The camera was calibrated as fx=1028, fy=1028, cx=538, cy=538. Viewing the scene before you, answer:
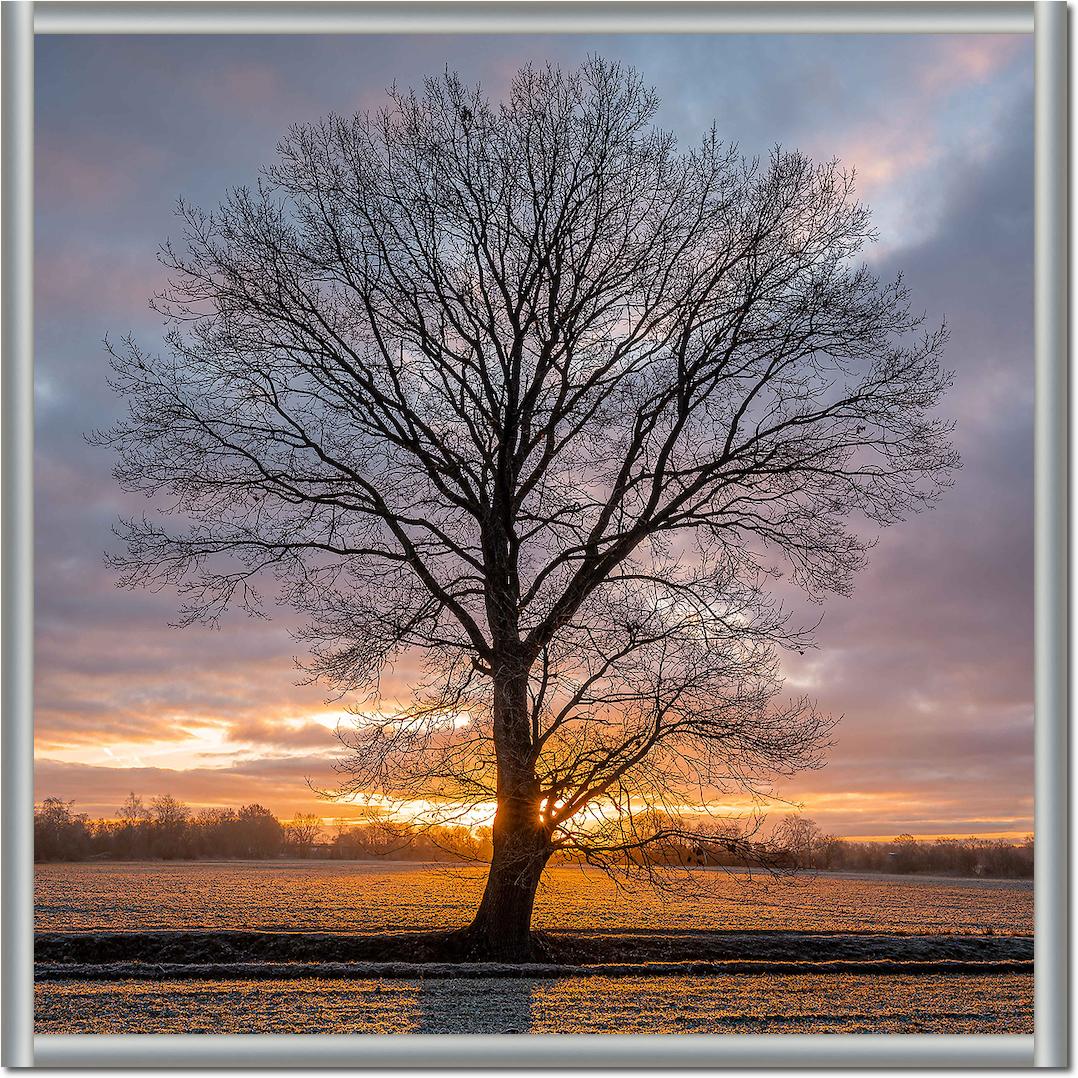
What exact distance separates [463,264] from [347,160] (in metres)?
2.07

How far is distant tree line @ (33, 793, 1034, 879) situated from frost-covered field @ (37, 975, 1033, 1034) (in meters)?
1.49

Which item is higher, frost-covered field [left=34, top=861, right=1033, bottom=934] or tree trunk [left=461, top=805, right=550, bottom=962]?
tree trunk [left=461, top=805, right=550, bottom=962]

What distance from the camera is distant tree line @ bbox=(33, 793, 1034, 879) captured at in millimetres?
12500

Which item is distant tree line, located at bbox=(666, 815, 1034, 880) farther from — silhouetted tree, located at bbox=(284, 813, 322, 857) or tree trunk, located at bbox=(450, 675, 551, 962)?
silhouetted tree, located at bbox=(284, 813, 322, 857)

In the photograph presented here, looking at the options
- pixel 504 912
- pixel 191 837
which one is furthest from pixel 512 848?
pixel 191 837

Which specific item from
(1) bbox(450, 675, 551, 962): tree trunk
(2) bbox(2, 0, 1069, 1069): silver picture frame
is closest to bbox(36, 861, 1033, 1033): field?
(1) bbox(450, 675, 551, 962): tree trunk

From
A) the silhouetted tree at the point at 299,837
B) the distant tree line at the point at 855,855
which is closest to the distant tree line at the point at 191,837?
the silhouetted tree at the point at 299,837

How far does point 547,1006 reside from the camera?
10.3 m

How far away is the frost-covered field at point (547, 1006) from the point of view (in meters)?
9.35

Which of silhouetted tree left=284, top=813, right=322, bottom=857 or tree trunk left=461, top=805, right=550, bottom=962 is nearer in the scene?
tree trunk left=461, top=805, right=550, bottom=962
